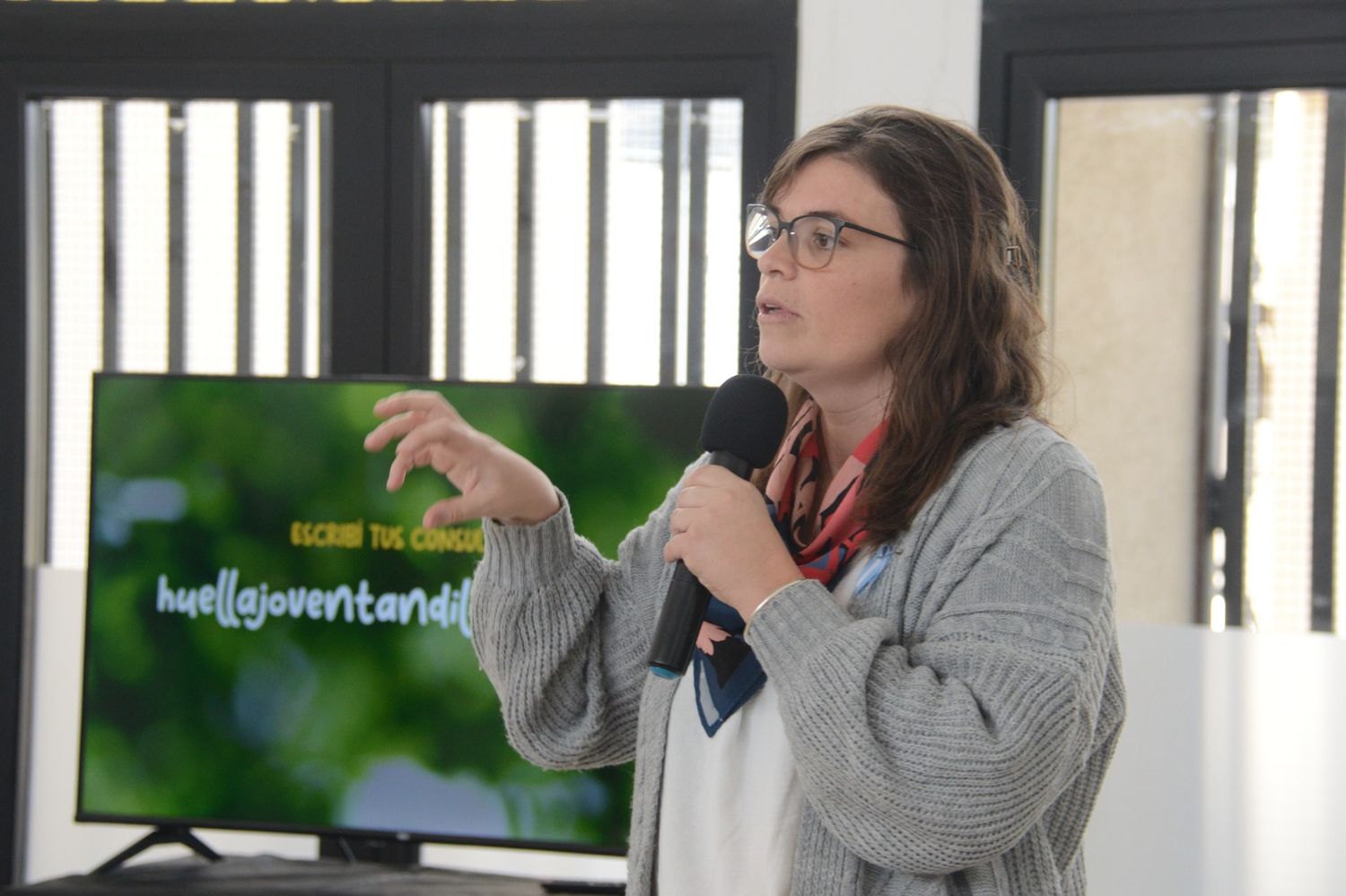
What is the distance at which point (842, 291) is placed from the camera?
1.29m

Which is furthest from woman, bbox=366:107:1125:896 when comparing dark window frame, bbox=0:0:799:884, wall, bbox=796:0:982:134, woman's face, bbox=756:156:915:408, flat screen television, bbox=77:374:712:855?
dark window frame, bbox=0:0:799:884

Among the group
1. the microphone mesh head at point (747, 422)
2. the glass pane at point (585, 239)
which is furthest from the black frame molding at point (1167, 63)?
the microphone mesh head at point (747, 422)

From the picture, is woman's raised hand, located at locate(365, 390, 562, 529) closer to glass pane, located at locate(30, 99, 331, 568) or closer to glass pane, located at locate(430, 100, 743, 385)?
glass pane, located at locate(430, 100, 743, 385)

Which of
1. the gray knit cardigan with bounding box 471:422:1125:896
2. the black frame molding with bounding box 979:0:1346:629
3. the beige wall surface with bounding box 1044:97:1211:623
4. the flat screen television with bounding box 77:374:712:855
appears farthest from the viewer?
the beige wall surface with bounding box 1044:97:1211:623

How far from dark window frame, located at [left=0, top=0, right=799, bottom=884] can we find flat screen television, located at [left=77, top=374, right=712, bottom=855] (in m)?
0.44

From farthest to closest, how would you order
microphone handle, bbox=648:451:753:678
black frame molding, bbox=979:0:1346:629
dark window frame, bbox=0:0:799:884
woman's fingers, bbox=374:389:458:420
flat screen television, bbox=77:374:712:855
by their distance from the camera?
dark window frame, bbox=0:0:799:884
black frame molding, bbox=979:0:1346:629
flat screen television, bbox=77:374:712:855
woman's fingers, bbox=374:389:458:420
microphone handle, bbox=648:451:753:678

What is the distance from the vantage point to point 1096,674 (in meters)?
1.11

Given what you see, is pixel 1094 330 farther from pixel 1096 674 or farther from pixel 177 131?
pixel 177 131

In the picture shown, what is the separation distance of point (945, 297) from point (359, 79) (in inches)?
70.2

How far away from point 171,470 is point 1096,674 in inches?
69.2

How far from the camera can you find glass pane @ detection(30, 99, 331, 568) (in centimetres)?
277

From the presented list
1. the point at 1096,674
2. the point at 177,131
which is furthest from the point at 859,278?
the point at 177,131

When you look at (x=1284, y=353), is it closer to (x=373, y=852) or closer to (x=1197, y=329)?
(x=1197, y=329)

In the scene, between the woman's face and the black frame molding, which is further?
the black frame molding
